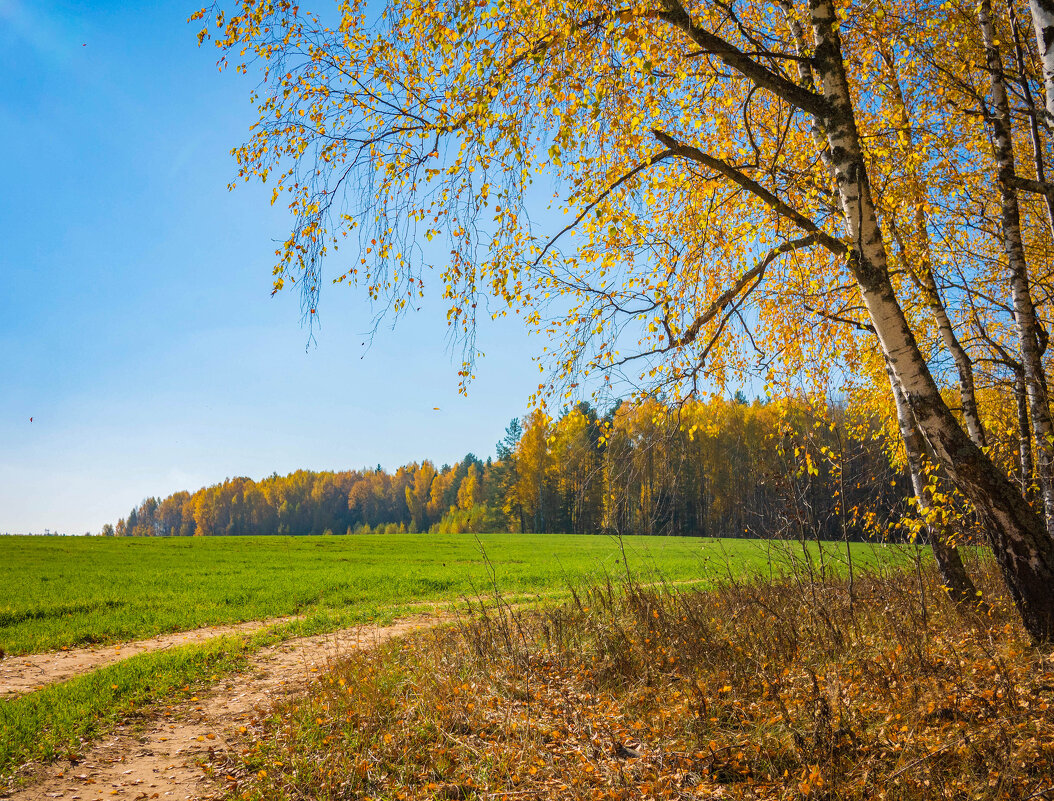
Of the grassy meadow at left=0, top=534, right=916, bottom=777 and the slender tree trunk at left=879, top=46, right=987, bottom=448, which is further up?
the slender tree trunk at left=879, top=46, right=987, bottom=448

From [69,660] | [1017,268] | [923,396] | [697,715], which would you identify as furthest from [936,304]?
[69,660]

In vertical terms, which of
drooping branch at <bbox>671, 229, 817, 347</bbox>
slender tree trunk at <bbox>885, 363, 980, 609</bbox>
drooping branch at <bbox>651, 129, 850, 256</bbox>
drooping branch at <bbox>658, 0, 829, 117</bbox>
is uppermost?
drooping branch at <bbox>658, 0, 829, 117</bbox>

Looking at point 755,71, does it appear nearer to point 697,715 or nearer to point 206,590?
point 697,715

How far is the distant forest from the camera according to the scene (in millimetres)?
5367

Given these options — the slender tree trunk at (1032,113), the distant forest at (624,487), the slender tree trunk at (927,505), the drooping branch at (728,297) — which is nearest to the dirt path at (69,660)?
the distant forest at (624,487)

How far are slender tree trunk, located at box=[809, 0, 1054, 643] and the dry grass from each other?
561mm

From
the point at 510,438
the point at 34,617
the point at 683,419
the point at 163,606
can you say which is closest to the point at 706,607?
the point at 683,419

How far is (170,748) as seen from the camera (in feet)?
16.5

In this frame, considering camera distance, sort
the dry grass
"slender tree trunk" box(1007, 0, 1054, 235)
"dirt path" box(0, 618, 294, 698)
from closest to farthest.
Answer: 1. the dry grass
2. "slender tree trunk" box(1007, 0, 1054, 235)
3. "dirt path" box(0, 618, 294, 698)

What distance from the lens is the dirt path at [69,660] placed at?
701 cm

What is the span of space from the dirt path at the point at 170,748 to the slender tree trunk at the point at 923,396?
633cm

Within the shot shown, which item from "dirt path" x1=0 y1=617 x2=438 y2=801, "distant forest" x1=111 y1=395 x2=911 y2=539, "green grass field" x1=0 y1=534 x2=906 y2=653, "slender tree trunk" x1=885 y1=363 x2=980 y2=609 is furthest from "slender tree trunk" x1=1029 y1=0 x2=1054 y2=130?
"dirt path" x1=0 y1=617 x2=438 y2=801

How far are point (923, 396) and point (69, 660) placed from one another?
36.7 ft

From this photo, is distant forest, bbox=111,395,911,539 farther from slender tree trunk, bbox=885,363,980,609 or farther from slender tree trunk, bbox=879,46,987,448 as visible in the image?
slender tree trunk, bbox=879,46,987,448
